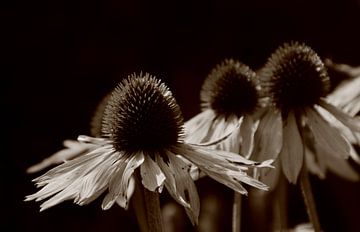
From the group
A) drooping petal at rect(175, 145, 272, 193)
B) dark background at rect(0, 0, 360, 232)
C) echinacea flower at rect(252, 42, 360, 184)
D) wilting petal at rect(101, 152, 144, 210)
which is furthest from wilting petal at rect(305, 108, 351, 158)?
dark background at rect(0, 0, 360, 232)

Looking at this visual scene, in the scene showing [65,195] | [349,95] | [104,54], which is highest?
[104,54]

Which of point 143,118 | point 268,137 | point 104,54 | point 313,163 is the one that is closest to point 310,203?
point 268,137

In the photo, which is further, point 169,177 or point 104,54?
point 104,54

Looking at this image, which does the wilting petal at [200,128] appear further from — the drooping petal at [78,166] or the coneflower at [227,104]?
the drooping petal at [78,166]

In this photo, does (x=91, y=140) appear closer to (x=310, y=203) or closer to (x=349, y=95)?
(x=310, y=203)

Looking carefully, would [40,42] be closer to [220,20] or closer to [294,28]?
[220,20]

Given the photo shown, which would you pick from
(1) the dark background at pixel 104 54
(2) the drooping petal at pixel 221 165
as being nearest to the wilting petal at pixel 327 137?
(2) the drooping petal at pixel 221 165

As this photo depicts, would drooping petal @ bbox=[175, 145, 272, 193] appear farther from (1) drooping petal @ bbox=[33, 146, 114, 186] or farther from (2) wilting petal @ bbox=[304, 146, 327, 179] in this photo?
(2) wilting petal @ bbox=[304, 146, 327, 179]

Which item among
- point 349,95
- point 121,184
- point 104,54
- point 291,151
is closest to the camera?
point 121,184
